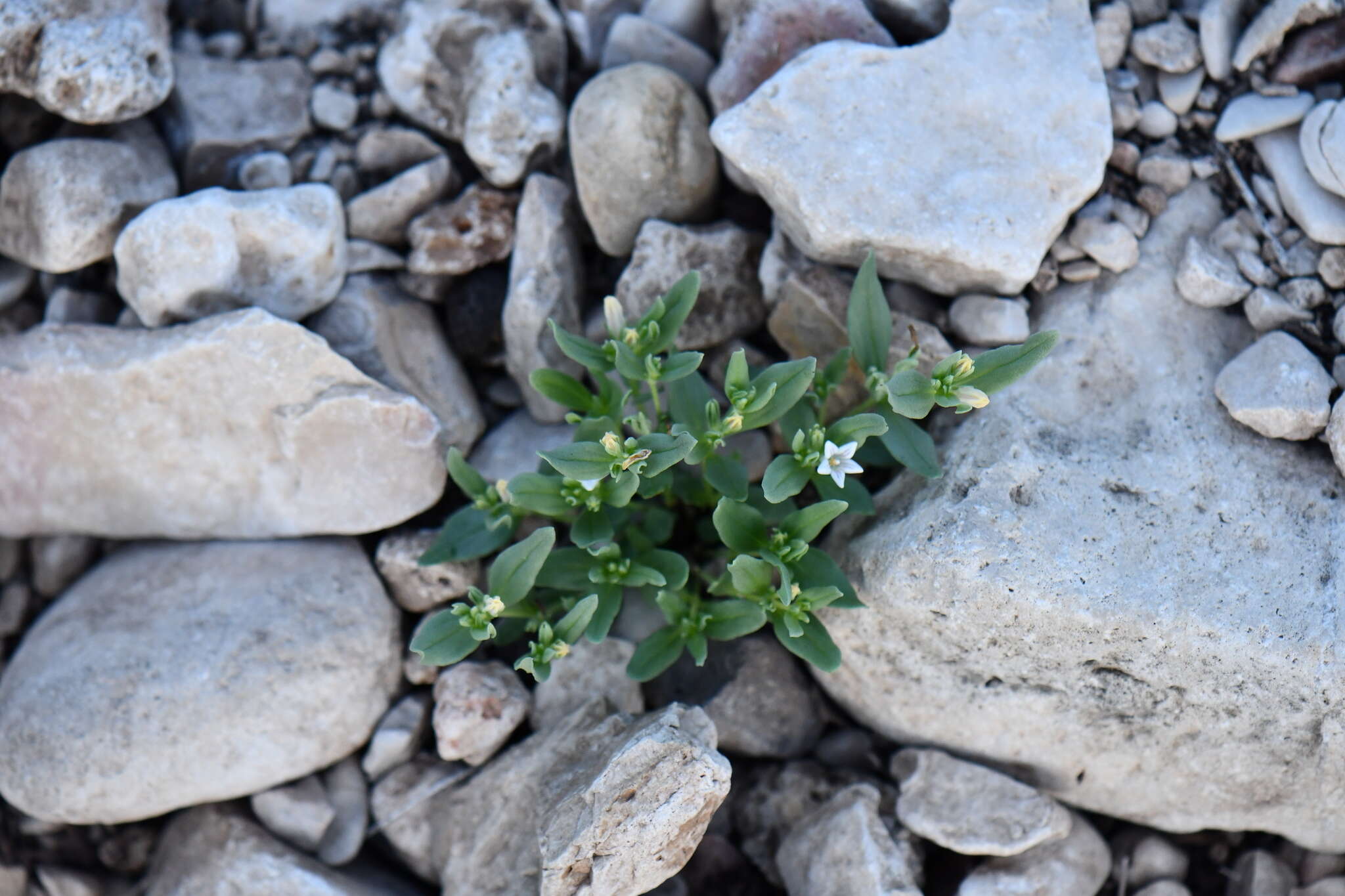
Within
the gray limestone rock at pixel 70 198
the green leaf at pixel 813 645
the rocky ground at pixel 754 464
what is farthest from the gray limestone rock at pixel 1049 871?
the gray limestone rock at pixel 70 198

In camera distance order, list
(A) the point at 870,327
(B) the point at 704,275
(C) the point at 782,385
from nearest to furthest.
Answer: (C) the point at 782,385 < (A) the point at 870,327 < (B) the point at 704,275

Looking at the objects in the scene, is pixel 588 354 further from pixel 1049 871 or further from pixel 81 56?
pixel 1049 871

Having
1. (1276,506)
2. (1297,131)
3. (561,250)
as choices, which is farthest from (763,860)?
(1297,131)

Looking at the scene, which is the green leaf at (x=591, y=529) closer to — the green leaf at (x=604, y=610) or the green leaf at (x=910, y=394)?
the green leaf at (x=604, y=610)

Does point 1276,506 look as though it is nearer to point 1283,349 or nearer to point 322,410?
point 1283,349

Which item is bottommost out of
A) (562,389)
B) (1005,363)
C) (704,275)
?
(562,389)

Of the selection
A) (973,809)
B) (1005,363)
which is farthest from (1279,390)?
(973,809)
